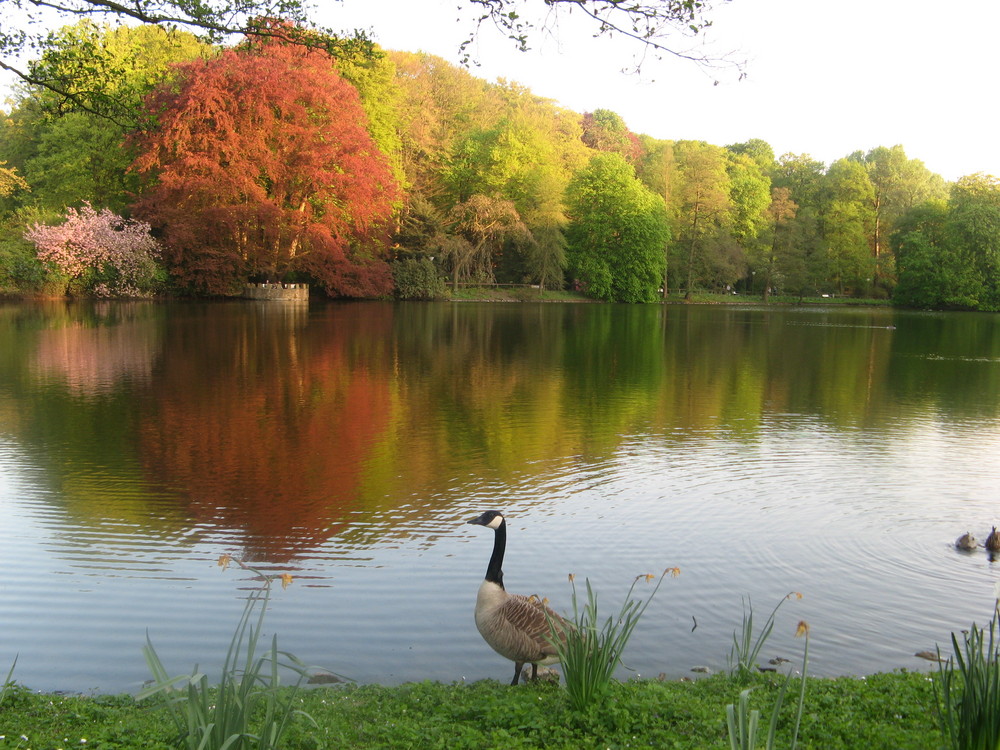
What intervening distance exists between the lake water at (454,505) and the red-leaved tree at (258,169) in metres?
23.4

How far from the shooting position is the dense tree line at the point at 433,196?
40.9 metres

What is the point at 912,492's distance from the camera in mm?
9289

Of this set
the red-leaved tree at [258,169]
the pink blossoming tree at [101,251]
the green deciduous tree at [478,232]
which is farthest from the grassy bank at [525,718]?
the green deciduous tree at [478,232]

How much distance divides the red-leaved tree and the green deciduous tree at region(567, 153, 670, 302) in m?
20.8

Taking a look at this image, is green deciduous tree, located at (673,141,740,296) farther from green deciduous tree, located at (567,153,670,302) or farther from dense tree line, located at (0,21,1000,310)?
green deciduous tree, located at (567,153,670,302)

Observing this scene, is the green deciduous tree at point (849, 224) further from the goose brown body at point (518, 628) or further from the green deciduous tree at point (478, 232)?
the goose brown body at point (518, 628)

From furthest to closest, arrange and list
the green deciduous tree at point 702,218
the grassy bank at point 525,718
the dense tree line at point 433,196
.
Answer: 1. the green deciduous tree at point 702,218
2. the dense tree line at point 433,196
3. the grassy bank at point 525,718

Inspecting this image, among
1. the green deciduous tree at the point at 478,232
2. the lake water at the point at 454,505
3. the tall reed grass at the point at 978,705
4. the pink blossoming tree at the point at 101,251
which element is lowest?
the lake water at the point at 454,505

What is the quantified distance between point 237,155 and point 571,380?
29.4 metres

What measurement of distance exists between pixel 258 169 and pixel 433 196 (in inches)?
784

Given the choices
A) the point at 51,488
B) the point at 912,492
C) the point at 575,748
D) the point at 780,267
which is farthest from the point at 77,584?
the point at 780,267

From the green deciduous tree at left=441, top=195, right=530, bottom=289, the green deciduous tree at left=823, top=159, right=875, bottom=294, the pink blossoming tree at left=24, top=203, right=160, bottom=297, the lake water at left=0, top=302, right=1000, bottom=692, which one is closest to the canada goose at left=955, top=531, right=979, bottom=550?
the lake water at left=0, top=302, right=1000, bottom=692

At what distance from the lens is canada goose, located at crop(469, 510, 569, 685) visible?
4.45 m

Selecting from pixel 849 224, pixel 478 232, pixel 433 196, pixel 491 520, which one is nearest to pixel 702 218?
pixel 849 224
